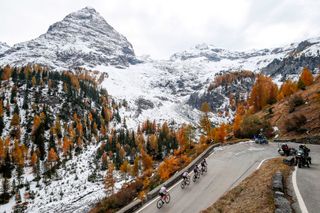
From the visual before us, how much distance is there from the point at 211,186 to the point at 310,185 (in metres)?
8.13

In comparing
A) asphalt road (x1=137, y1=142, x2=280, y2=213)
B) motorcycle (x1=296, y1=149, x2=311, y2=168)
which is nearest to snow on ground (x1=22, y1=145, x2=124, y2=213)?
asphalt road (x1=137, y1=142, x2=280, y2=213)

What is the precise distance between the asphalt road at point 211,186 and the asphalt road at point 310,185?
5085mm

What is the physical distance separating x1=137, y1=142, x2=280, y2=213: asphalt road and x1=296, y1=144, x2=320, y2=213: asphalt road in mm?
5085

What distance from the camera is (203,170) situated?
2517 cm

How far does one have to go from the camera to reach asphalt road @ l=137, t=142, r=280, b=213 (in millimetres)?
17992

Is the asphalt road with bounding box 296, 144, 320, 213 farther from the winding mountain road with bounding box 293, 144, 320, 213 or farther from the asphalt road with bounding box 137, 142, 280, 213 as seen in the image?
the asphalt road with bounding box 137, 142, 280, 213

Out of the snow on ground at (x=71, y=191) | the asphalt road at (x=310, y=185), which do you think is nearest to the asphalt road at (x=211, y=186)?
the asphalt road at (x=310, y=185)

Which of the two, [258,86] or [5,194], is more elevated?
[258,86]

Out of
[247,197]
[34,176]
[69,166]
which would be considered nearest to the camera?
[247,197]

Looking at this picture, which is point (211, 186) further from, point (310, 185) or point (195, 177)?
point (310, 185)

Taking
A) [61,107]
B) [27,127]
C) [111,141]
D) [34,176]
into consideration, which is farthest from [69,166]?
[61,107]

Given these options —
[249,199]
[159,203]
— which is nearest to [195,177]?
[159,203]

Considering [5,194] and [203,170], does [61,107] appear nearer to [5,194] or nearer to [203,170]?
[5,194]

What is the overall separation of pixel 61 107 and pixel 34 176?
81.0m
